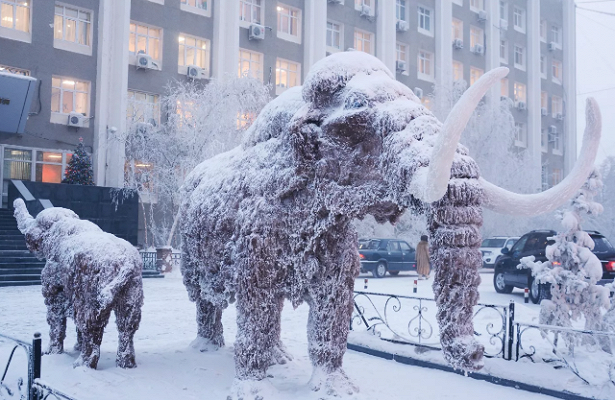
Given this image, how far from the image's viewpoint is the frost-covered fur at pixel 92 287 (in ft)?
16.4

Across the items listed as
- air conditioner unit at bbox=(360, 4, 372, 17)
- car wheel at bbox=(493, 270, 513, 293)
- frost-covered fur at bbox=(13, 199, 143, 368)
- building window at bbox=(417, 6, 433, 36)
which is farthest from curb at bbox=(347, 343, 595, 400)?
building window at bbox=(417, 6, 433, 36)

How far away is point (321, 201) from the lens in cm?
420

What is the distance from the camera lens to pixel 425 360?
6.25 m

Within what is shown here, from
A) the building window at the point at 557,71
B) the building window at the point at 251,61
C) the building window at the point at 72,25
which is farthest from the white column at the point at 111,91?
the building window at the point at 557,71

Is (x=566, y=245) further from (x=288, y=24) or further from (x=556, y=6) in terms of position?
(x=556, y=6)

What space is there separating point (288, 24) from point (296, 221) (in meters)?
21.3

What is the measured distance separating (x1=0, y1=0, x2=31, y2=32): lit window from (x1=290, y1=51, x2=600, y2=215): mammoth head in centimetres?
1841

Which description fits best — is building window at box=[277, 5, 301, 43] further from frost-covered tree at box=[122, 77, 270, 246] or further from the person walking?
the person walking

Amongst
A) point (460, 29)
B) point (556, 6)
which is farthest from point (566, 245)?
point (556, 6)

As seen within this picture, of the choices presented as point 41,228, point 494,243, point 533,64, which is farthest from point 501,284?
point 533,64

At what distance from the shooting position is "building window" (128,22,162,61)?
21156 millimetres

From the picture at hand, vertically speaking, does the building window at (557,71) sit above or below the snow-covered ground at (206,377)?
above

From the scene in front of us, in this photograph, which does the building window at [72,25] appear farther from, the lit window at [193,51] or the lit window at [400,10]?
the lit window at [400,10]

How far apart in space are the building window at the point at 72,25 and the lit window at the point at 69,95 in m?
1.31
